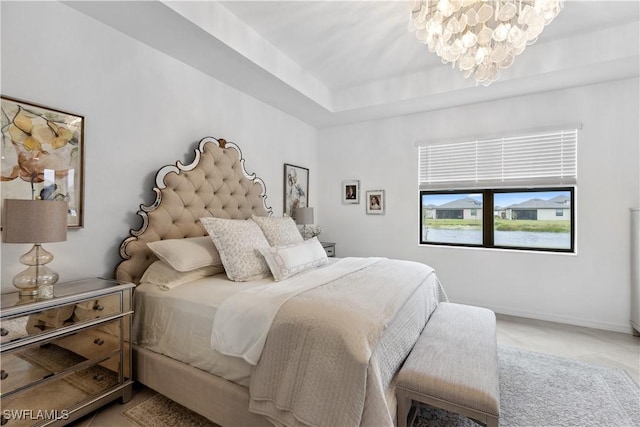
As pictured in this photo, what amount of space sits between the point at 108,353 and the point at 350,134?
12.2ft

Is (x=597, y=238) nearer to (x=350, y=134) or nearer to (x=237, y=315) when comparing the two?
(x=350, y=134)

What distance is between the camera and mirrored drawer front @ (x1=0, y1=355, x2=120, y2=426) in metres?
1.40

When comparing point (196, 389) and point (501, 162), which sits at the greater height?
point (501, 162)

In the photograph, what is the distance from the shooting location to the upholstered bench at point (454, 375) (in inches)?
50.5

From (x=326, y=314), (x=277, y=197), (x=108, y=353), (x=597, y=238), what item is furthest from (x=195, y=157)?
(x=597, y=238)

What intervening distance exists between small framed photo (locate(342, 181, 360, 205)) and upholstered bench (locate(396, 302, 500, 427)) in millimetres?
2696

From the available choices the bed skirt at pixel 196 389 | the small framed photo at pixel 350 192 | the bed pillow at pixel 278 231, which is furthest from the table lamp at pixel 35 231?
the small framed photo at pixel 350 192

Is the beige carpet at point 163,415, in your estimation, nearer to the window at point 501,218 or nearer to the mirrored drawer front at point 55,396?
the mirrored drawer front at point 55,396

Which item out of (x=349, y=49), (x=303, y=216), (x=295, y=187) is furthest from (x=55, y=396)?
(x=349, y=49)

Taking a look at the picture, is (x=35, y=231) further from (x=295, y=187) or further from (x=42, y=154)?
(x=295, y=187)

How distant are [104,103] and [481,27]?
8.37ft

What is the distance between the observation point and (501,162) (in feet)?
11.4

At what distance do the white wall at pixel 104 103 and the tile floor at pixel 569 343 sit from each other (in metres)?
1.08

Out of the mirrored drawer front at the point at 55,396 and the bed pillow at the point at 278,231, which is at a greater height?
the bed pillow at the point at 278,231
